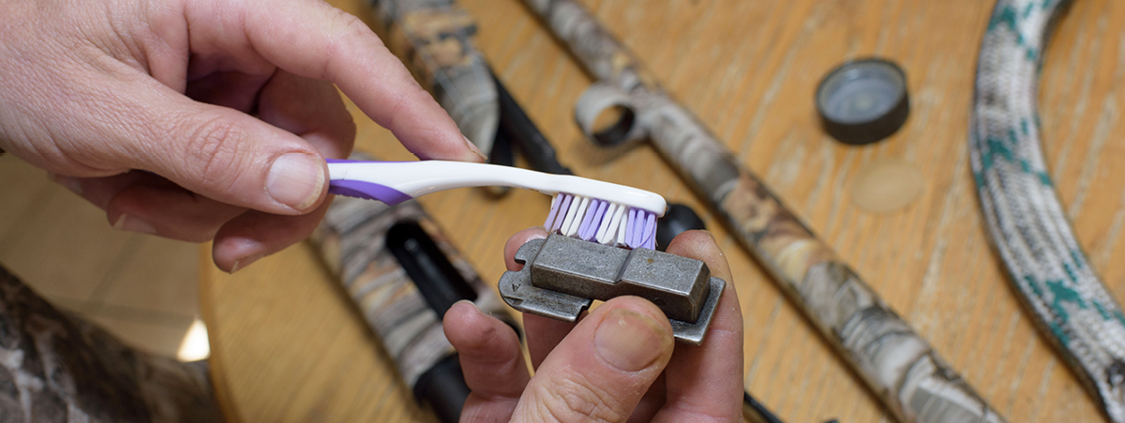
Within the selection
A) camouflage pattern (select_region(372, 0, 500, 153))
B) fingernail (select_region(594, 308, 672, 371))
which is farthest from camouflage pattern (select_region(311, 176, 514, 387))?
fingernail (select_region(594, 308, 672, 371))

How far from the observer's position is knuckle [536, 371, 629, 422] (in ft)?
1.52

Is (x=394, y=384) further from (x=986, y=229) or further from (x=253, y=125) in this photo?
(x=986, y=229)

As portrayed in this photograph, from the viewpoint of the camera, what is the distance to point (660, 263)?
0.48 m

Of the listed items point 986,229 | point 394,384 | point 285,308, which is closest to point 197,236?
point 285,308

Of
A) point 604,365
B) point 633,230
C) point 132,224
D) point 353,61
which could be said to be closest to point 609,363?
point 604,365

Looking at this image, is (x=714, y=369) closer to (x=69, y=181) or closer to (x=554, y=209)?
(x=554, y=209)

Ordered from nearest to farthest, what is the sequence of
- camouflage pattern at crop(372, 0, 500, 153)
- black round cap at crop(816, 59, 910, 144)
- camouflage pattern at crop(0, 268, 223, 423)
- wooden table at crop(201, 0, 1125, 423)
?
1. camouflage pattern at crop(0, 268, 223, 423)
2. wooden table at crop(201, 0, 1125, 423)
3. black round cap at crop(816, 59, 910, 144)
4. camouflage pattern at crop(372, 0, 500, 153)

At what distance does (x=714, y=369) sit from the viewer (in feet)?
1.79

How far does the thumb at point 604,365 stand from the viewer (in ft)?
1.46

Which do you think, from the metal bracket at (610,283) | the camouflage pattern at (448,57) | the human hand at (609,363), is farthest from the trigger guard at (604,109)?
the metal bracket at (610,283)

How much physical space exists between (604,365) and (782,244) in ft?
1.40

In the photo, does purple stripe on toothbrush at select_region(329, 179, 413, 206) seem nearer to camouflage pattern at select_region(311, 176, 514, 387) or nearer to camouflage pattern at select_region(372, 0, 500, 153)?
camouflage pattern at select_region(311, 176, 514, 387)

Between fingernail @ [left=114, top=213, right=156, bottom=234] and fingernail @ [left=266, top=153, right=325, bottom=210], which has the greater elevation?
fingernail @ [left=266, top=153, right=325, bottom=210]

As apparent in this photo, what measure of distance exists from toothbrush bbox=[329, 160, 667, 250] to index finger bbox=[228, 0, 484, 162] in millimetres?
74
